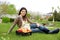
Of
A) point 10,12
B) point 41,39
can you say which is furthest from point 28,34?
point 10,12

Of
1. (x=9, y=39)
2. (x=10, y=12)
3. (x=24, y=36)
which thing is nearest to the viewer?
(x=9, y=39)

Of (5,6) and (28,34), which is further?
(5,6)

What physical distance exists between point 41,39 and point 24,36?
661mm

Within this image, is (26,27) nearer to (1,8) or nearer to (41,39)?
(41,39)

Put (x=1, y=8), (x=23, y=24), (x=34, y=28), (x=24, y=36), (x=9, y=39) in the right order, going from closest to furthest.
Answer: (x=9, y=39) → (x=24, y=36) → (x=23, y=24) → (x=34, y=28) → (x=1, y=8)

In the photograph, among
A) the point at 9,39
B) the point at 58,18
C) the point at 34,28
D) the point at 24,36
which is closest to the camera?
the point at 9,39

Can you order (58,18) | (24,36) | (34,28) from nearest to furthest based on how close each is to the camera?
(24,36) < (34,28) < (58,18)

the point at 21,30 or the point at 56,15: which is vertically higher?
the point at 21,30

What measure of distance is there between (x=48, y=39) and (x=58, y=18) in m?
23.3

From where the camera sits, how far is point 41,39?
451cm

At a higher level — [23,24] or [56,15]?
[23,24]

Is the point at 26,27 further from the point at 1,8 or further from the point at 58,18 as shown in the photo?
the point at 1,8

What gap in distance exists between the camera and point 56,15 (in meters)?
28.0

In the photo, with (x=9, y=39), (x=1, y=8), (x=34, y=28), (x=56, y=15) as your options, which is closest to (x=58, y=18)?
(x=56, y=15)
